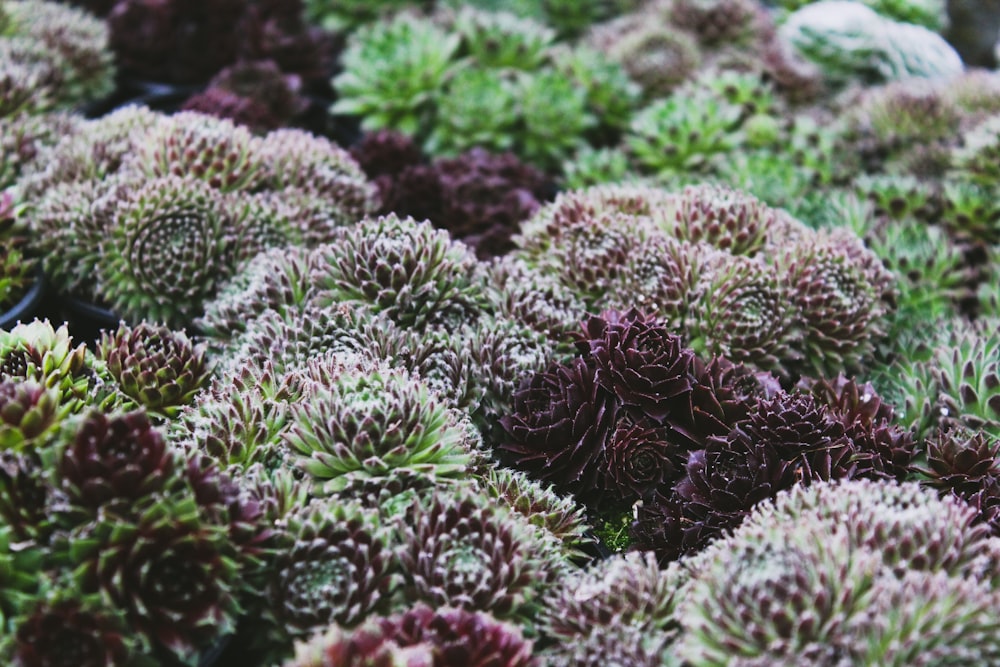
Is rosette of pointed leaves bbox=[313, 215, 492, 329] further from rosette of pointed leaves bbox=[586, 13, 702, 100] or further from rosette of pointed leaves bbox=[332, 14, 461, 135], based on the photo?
rosette of pointed leaves bbox=[586, 13, 702, 100]

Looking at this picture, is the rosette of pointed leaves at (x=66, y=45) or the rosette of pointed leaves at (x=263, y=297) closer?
the rosette of pointed leaves at (x=263, y=297)

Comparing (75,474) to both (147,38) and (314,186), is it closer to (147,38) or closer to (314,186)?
(314,186)

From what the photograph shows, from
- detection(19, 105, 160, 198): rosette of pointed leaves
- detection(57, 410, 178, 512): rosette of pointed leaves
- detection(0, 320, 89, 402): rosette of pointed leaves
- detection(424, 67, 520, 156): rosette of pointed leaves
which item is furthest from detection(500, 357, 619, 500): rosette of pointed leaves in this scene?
detection(424, 67, 520, 156): rosette of pointed leaves

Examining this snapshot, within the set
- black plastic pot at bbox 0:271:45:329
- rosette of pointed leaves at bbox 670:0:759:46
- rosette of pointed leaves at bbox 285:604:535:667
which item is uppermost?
rosette of pointed leaves at bbox 670:0:759:46

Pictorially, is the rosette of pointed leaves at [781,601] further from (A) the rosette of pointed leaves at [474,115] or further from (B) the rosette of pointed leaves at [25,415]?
(A) the rosette of pointed leaves at [474,115]

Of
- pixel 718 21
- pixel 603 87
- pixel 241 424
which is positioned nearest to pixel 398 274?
pixel 241 424

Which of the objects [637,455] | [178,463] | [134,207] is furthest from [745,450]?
[134,207]

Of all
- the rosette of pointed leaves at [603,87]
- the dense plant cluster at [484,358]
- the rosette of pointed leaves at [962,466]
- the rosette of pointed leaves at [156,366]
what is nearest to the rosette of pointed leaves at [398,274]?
the dense plant cluster at [484,358]

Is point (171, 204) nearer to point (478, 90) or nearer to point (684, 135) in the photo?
point (478, 90)
